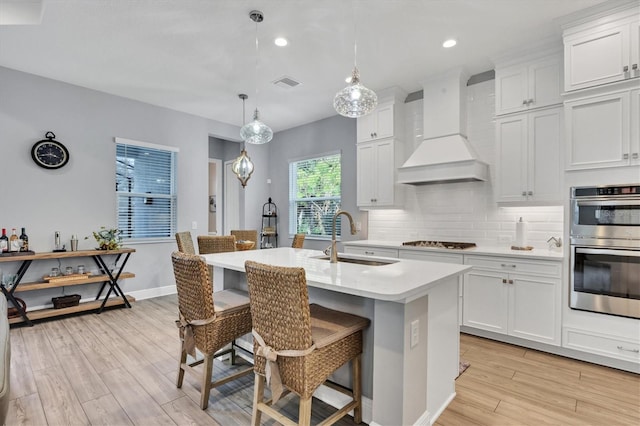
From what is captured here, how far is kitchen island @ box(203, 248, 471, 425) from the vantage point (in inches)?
64.1

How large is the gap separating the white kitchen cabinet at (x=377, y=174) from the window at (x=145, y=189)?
10.2 feet

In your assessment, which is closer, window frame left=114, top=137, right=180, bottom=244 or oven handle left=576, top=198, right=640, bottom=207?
oven handle left=576, top=198, right=640, bottom=207

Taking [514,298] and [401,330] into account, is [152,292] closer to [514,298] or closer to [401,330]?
[401,330]

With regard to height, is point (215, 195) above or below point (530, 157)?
below

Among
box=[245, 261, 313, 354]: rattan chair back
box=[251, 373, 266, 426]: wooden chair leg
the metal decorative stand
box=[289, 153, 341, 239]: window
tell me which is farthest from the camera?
the metal decorative stand

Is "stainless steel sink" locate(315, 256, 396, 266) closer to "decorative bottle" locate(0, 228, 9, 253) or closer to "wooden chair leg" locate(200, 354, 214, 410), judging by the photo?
"wooden chair leg" locate(200, 354, 214, 410)

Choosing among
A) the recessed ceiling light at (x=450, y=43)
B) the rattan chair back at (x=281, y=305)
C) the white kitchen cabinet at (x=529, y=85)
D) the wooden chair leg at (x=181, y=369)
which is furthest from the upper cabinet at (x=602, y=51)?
the wooden chair leg at (x=181, y=369)

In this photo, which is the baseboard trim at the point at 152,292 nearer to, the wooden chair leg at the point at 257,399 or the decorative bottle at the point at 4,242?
the decorative bottle at the point at 4,242

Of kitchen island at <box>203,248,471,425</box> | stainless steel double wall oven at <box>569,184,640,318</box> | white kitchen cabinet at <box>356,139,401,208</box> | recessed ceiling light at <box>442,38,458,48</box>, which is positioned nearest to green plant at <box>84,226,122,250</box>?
kitchen island at <box>203,248,471,425</box>

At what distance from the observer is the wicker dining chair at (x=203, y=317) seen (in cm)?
201

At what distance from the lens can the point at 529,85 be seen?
3.33 meters

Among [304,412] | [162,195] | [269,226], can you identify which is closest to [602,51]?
[304,412]

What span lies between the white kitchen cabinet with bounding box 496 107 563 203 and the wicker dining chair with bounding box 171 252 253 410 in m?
3.00

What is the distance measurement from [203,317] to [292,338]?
755 mm
